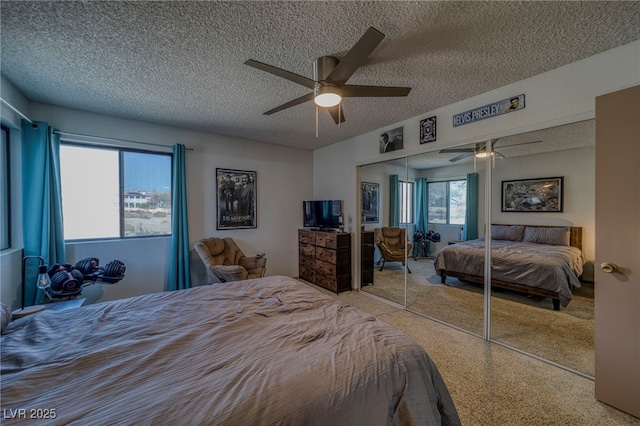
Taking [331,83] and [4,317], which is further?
[331,83]

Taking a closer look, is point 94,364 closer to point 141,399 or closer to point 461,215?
point 141,399

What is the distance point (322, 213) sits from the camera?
4.84m

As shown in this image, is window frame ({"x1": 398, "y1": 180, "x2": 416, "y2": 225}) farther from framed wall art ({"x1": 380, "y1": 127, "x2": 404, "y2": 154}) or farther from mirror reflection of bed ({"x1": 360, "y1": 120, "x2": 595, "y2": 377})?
framed wall art ({"x1": 380, "y1": 127, "x2": 404, "y2": 154})

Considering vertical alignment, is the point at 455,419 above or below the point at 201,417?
below

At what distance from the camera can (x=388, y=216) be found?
13.4 feet

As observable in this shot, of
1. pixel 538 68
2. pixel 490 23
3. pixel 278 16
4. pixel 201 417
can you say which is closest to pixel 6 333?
pixel 201 417

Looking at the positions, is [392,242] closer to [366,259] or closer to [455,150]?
[366,259]

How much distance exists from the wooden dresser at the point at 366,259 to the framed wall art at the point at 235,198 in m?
2.03

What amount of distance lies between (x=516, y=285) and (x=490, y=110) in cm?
213

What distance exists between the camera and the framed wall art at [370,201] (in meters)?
4.25

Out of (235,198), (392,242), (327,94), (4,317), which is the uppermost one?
(327,94)

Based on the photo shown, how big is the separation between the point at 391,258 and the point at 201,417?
144 inches

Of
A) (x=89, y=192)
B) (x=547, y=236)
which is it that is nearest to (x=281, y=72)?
(x=547, y=236)

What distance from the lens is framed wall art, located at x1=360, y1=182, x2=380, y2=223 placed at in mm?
4250
